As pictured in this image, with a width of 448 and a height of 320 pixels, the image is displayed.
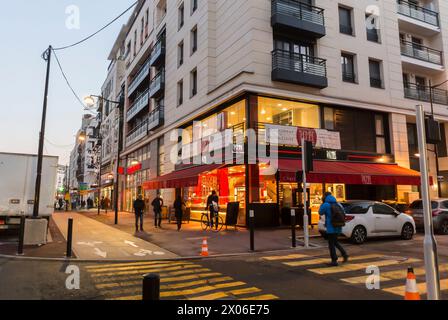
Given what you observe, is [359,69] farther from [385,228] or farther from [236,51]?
[385,228]

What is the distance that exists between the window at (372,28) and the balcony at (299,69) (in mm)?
5315

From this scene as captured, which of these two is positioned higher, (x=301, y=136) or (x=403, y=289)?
(x=301, y=136)

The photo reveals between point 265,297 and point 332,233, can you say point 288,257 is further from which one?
point 265,297

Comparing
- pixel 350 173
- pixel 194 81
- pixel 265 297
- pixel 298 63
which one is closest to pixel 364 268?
pixel 265 297

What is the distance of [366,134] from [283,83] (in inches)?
278

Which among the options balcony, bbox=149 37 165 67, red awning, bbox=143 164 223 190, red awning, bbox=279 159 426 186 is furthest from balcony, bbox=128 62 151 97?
red awning, bbox=279 159 426 186

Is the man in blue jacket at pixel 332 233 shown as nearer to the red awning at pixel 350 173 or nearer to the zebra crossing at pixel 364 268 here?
the zebra crossing at pixel 364 268

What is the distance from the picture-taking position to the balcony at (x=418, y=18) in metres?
23.7

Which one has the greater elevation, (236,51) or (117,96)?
Result: (117,96)

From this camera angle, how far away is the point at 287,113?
18859mm

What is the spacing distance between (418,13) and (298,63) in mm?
13448

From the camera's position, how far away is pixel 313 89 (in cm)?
1892

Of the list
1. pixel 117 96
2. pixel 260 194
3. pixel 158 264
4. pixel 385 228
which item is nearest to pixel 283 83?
pixel 260 194

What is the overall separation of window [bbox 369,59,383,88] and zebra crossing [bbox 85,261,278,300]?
18377mm
